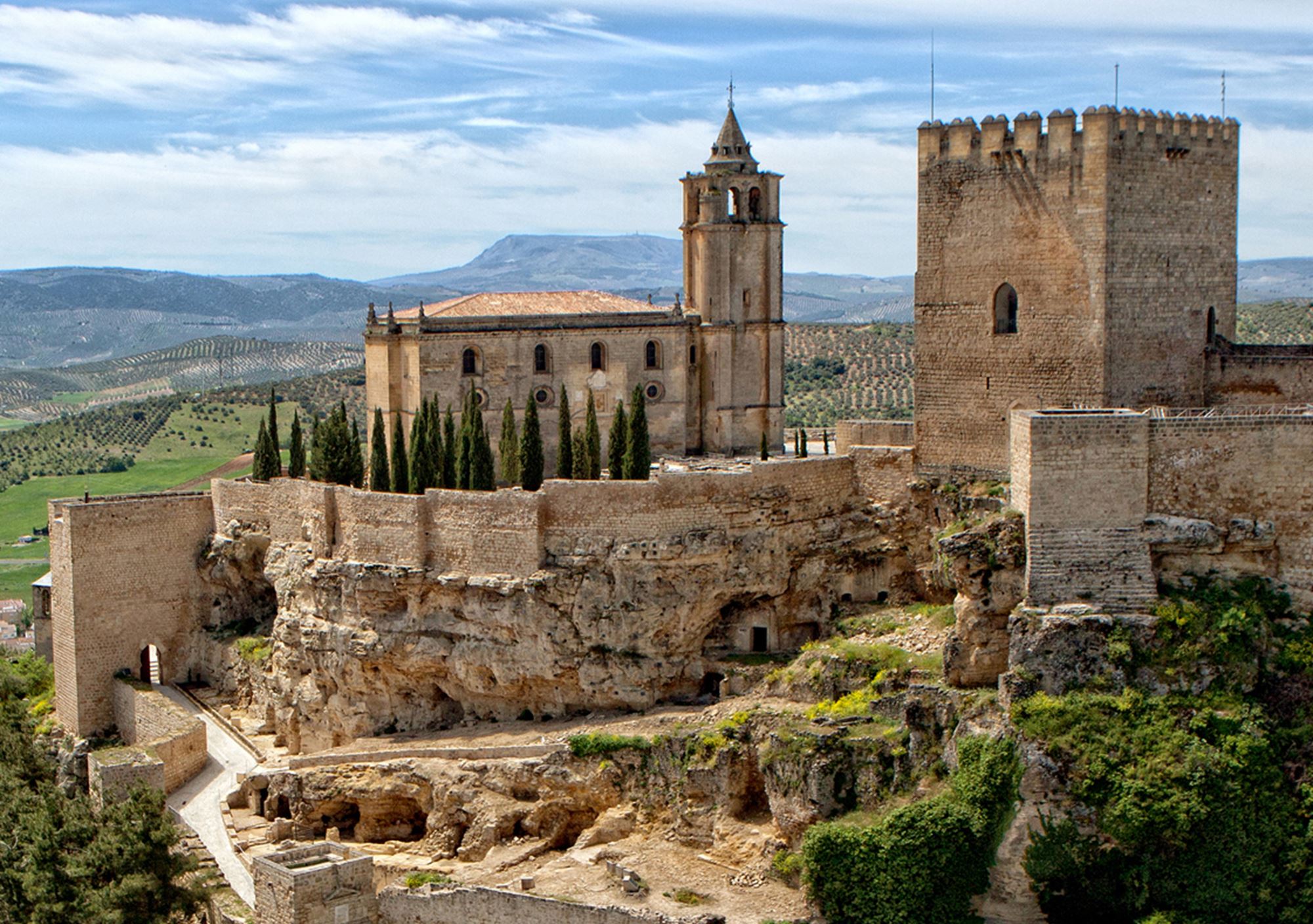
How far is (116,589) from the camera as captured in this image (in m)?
35.7

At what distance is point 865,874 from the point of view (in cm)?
2394

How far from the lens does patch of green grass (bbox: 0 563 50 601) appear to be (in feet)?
218

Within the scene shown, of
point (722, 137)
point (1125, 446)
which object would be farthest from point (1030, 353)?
point (722, 137)

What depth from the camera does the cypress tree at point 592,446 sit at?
36.3 metres

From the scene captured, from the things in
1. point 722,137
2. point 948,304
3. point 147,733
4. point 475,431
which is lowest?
point 147,733

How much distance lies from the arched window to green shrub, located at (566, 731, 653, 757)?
30.9 ft

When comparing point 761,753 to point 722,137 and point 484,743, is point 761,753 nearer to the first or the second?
point 484,743

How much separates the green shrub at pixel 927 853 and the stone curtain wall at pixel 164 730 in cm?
1342

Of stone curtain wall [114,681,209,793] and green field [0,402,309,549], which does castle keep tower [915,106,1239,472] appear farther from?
green field [0,402,309,549]

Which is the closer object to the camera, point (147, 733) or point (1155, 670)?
point (1155, 670)

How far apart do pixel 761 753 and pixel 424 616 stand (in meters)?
8.01

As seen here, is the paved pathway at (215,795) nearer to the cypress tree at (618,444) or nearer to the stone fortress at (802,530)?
the stone fortress at (802,530)

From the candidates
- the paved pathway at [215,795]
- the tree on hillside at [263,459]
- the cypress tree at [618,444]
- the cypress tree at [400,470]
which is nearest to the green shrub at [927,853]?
the paved pathway at [215,795]

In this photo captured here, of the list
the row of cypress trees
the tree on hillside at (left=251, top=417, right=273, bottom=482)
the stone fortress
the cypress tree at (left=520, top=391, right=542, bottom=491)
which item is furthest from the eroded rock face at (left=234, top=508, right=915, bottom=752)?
the tree on hillside at (left=251, top=417, right=273, bottom=482)
